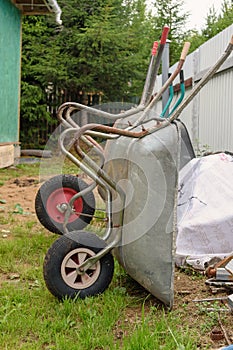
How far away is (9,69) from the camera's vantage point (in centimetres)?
918

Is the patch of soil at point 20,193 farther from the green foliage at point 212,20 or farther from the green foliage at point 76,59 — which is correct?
the green foliage at point 212,20

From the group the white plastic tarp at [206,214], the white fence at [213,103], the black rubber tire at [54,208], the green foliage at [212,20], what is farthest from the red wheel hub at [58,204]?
the green foliage at [212,20]

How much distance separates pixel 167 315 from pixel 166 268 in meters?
0.21

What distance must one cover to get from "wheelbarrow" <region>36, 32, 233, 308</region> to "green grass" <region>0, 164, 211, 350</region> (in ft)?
0.31

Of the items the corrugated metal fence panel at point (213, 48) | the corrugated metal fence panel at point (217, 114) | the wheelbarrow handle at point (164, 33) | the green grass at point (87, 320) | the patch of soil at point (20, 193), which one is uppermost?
the corrugated metal fence panel at point (213, 48)

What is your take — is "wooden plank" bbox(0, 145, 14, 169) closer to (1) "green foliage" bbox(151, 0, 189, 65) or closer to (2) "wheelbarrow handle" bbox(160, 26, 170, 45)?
(2) "wheelbarrow handle" bbox(160, 26, 170, 45)

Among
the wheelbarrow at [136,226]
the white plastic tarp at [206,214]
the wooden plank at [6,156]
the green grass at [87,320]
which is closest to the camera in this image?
the green grass at [87,320]

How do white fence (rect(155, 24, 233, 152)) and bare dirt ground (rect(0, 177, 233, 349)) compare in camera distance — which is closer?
bare dirt ground (rect(0, 177, 233, 349))

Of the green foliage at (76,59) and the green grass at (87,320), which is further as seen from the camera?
the green foliage at (76,59)

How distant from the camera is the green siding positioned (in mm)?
8703

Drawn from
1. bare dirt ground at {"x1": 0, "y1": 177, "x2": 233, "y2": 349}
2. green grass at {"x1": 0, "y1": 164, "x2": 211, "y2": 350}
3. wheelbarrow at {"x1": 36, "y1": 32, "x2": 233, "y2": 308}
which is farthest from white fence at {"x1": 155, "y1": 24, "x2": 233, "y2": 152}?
green grass at {"x1": 0, "y1": 164, "x2": 211, "y2": 350}

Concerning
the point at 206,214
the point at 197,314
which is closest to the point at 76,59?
the point at 206,214

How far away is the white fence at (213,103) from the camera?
5035 millimetres

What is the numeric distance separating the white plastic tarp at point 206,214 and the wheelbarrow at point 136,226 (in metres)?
0.70
